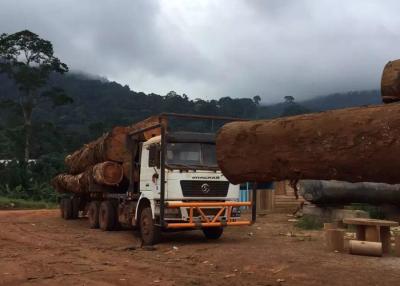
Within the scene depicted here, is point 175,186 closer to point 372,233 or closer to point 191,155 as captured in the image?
Answer: point 191,155

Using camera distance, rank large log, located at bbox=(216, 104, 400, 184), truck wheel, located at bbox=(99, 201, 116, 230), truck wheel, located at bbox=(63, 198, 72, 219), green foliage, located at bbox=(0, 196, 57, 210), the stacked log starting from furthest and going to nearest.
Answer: green foliage, located at bbox=(0, 196, 57, 210) → truck wheel, located at bbox=(63, 198, 72, 219) → the stacked log → truck wheel, located at bbox=(99, 201, 116, 230) → large log, located at bbox=(216, 104, 400, 184)

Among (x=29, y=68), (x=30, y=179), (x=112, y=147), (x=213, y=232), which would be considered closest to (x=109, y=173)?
(x=112, y=147)

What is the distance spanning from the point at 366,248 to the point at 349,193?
6.75 metres

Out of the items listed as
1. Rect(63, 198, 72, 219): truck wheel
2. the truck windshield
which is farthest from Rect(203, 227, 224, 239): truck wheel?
Rect(63, 198, 72, 219): truck wheel

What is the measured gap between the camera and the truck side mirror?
12219mm

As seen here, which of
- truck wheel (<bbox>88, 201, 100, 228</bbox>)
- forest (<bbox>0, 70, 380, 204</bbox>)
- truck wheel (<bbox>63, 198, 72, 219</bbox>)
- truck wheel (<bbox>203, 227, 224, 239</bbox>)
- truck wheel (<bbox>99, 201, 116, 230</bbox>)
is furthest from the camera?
forest (<bbox>0, 70, 380, 204</bbox>)

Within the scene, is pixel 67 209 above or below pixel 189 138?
below

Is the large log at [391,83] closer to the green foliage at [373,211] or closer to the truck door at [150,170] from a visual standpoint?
the truck door at [150,170]

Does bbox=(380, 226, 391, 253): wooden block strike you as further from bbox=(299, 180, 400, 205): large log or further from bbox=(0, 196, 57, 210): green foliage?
bbox=(0, 196, 57, 210): green foliage

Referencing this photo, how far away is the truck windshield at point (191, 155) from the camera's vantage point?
1220 cm

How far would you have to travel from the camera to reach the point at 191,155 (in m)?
12.4

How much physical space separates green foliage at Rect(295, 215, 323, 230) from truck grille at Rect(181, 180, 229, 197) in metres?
4.10

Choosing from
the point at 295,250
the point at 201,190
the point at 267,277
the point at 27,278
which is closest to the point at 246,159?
the point at 267,277

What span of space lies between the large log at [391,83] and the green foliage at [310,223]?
40.0 ft
